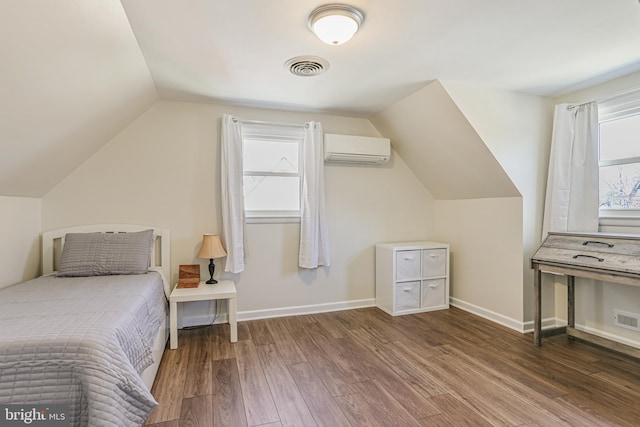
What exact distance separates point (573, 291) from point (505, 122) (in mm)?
1615

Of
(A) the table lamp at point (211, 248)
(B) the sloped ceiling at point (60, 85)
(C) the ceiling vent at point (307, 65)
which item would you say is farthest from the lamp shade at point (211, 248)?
(C) the ceiling vent at point (307, 65)

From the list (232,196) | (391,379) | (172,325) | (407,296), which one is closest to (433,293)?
(407,296)

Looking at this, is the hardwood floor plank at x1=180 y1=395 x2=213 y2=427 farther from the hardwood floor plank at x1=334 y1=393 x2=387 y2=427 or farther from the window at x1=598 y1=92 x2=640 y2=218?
the window at x1=598 y1=92 x2=640 y2=218

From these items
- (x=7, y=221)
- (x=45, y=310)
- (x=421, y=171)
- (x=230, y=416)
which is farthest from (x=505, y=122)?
(x=7, y=221)

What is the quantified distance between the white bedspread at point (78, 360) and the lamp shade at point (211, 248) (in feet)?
3.88

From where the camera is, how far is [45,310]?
167cm

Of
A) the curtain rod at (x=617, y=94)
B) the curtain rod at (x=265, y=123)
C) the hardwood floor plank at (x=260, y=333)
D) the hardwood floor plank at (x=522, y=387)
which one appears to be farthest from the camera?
the curtain rod at (x=265, y=123)

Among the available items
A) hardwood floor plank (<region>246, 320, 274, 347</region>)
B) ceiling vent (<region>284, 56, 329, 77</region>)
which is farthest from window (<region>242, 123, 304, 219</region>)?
hardwood floor plank (<region>246, 320, 274, 347</region>)

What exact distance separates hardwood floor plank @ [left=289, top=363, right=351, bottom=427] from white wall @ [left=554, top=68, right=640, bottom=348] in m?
2.43

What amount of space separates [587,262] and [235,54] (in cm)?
293

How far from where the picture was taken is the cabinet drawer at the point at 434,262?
11.7 ft

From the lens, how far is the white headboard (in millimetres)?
2801

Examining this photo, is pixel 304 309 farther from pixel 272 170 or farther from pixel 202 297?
pixel 272 170

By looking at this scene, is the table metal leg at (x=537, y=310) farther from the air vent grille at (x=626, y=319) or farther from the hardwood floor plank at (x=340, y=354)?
the hardwood floor plank at (x=340, y=354)
